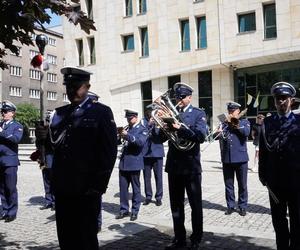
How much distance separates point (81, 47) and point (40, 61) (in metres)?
36.3

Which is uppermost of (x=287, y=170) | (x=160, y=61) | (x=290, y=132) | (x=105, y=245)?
(x=160, y=61)

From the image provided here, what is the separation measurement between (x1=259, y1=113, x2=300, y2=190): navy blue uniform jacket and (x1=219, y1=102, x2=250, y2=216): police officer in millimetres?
3344

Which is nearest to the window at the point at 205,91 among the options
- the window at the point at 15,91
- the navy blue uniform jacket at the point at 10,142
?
the navy blue uniform jacket at the point at 10,142

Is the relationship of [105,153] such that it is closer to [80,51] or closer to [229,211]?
[229,211]

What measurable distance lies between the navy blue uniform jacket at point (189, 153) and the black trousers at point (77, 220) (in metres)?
2.06

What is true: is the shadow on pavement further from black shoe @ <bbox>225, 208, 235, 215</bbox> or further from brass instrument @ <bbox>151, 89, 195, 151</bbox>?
→ black shoe @ <bbox>225, 208, 235, 215</bbox>

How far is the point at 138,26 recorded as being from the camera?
121 ft

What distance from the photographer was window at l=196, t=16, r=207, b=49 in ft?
113

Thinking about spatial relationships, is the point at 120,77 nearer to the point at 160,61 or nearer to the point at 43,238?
the point at 160,61

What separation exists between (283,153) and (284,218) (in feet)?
2.41

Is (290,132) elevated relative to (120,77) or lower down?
lower down

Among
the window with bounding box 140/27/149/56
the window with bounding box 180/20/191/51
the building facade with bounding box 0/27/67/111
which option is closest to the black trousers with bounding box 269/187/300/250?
the window with bounding box 180/20/191/51

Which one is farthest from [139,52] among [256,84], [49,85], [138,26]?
[49,85]

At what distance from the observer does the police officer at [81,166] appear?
4.20m
